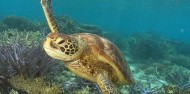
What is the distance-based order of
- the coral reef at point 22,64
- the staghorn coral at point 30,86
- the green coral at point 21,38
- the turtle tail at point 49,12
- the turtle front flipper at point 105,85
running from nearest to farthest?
the turtle front flipper at point 105,85, the turtle tail at point 49,12, the staghorn coral at point 30,86, the coral reef at point 22,64, the green coral at point 21,38

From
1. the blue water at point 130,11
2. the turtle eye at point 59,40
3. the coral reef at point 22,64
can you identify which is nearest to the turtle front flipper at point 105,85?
the turtle eye at point 59,40

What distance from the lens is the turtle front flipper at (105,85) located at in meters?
3.78

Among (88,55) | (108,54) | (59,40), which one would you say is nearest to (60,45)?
(59,40)

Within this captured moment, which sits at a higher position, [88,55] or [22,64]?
[88,55]

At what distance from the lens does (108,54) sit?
14.4 feet

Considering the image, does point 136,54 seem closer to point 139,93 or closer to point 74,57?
point 139,93

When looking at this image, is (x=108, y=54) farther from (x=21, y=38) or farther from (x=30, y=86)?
(x=21, y=38)

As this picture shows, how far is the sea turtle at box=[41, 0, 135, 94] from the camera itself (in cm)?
355

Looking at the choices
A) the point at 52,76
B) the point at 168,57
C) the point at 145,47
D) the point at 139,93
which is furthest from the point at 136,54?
the point at 52,76

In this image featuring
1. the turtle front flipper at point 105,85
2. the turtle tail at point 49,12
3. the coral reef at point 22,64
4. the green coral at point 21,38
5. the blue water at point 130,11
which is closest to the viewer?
the turtle front flipper at point 105,85

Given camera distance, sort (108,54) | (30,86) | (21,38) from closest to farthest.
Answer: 1. (108,54)
2. (30,86)
3. (21,38)

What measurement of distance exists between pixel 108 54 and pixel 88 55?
0.44 metres

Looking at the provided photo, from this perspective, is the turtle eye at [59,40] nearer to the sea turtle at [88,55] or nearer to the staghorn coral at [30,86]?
the sea turtle at [88,55]

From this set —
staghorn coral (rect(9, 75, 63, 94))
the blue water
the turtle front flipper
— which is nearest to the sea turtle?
the turtle front flipper
